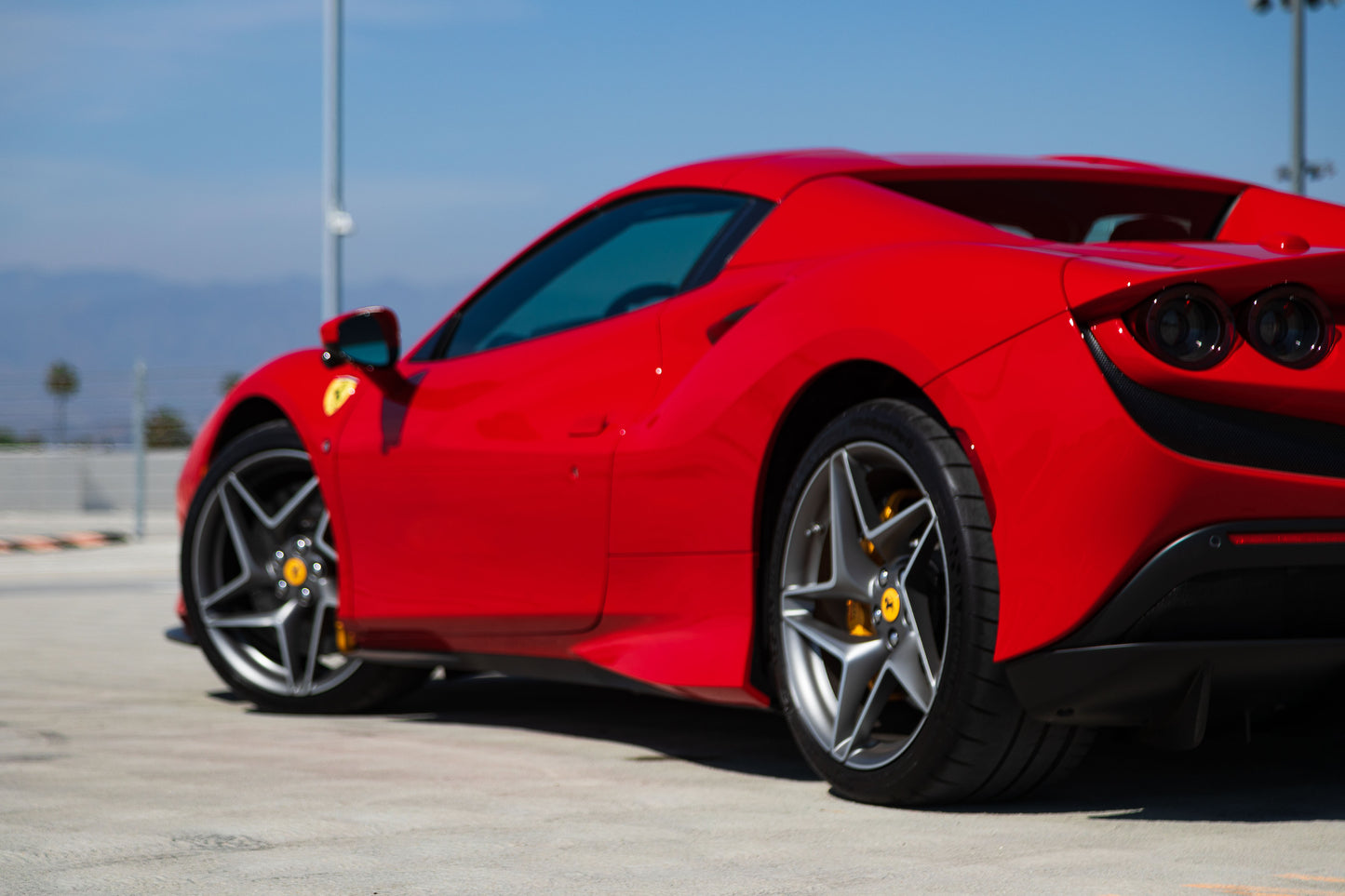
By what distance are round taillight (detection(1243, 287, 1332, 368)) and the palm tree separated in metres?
19.4

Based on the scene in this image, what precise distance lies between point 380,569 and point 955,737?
2072 mm

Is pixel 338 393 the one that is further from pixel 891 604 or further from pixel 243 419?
pixel 891 604

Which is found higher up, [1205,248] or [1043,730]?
[1205,248]

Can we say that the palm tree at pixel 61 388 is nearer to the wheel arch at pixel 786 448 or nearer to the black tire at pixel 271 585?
the black tire at pixel 271 585

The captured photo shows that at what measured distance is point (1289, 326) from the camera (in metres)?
2.82

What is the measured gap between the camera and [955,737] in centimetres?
295

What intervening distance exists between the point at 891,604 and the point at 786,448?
460 mm

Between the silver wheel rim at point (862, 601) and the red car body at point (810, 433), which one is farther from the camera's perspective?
the silver wheel rim at point (862, 601)

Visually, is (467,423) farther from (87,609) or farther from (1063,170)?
(87,609)

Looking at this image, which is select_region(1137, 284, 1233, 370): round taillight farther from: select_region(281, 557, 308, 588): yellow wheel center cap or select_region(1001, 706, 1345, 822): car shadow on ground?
select_region(281, 557, 308, 588): yellow wheel center cap

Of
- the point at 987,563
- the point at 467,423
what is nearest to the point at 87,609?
the point at 467,423

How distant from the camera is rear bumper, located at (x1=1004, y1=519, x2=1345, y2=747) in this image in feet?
8.82

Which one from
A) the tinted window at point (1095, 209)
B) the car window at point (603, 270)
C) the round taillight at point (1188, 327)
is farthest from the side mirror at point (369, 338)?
the round taillight at point (1188, 327)

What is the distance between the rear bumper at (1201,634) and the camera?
2688mm
